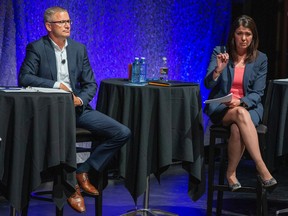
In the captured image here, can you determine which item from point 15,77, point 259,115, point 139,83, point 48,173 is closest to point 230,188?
point 259,115

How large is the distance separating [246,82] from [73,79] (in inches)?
49.5

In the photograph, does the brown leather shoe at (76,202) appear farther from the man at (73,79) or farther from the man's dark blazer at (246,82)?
the man's dark blazer at (246,82)

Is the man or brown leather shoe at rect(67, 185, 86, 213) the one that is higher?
the man

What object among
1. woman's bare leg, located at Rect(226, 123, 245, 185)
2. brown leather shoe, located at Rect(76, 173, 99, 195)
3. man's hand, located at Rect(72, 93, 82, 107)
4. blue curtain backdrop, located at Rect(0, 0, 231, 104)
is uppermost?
blue curtain backdrop, located at Rect(0, 0, 231, 104)

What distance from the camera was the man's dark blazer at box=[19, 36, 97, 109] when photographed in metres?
4.91

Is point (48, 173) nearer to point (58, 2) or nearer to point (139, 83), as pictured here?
point (139, 83)

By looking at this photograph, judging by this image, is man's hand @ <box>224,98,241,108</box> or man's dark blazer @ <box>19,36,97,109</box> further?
man's hand @ <box>224,98,241,108</box>

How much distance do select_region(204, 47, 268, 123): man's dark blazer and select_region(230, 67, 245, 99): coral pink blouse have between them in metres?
0.03

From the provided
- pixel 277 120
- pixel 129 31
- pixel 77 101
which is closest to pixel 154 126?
pixel 77 101

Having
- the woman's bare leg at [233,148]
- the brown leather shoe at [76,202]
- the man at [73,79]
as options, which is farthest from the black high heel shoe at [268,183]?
the brown leather shoe at [76,202]

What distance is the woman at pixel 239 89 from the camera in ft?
16.5

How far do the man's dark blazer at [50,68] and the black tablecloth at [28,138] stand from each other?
1.51 ft

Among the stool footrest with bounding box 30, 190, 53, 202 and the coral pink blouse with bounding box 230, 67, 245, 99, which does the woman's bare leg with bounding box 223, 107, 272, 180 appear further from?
the stool footrest with bounding box 30, 190, 53, 202

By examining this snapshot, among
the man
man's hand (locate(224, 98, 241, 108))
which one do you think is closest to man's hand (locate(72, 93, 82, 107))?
the man
